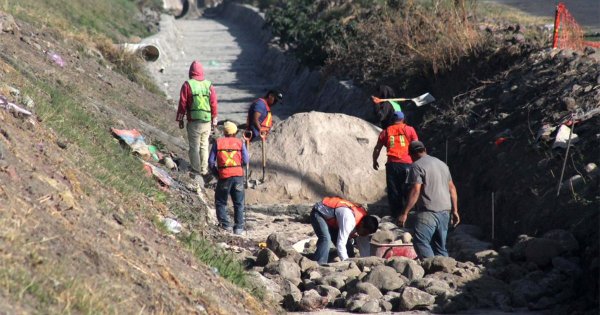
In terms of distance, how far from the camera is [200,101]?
15734 mm

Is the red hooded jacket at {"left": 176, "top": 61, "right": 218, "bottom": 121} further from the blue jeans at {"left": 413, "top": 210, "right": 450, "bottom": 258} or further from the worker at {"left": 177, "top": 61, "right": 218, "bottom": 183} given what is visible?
the blue jeans at {"left": 413, "top": 210, "right": 450, "bottom": 258}

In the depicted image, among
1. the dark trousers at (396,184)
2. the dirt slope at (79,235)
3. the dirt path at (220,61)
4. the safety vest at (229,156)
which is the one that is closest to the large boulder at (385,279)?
the dirt slope at (79,235)

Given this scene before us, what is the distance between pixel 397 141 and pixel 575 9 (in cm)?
1682

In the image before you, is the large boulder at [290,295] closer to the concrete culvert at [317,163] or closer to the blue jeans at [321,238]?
the blue jeans at [321,238]

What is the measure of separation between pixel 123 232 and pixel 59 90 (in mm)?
6910

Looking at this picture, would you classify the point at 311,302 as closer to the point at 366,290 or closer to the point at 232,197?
the point at 366,290

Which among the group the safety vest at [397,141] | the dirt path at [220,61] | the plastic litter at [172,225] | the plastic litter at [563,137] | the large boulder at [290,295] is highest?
the plastic litter at [563,137]

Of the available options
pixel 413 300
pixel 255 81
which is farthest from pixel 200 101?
pixel 255 81

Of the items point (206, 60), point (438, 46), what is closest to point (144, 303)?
point (438, 46)

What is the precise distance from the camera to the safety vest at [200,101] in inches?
619

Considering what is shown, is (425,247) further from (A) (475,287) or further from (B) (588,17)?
(B) (588,17)

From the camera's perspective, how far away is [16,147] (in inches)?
356

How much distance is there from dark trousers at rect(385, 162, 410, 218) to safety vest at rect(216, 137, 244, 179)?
194 cm

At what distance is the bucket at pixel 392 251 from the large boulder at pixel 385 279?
1379 millimetres
